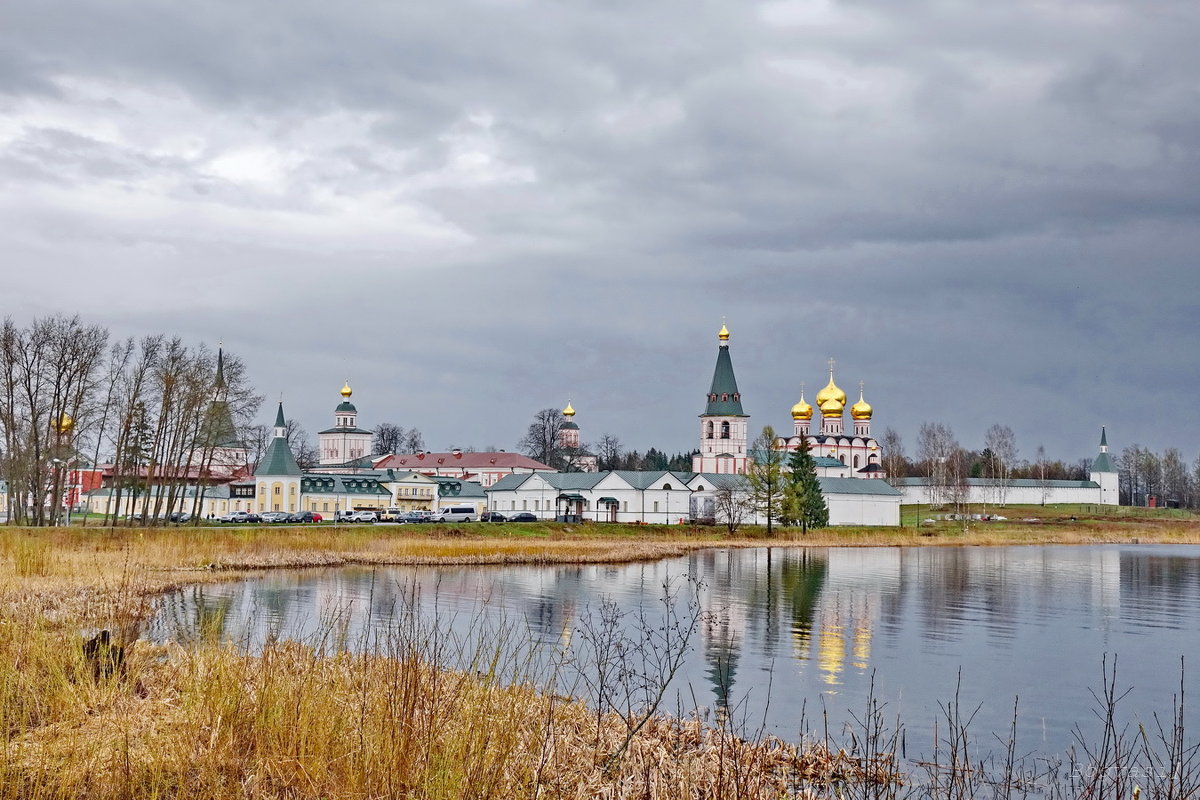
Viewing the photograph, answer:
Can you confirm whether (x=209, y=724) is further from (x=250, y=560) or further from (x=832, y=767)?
(x=250, y=560)

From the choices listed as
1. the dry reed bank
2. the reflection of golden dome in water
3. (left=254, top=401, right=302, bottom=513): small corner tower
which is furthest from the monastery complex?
the dry reed bank

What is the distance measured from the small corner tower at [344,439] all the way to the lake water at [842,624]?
121499 millimetres

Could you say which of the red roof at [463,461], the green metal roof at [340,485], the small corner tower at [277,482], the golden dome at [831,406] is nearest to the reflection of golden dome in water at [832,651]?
the small corner tower at [277,482]

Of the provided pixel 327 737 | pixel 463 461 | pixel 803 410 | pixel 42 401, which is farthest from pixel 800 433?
pixel 327 737

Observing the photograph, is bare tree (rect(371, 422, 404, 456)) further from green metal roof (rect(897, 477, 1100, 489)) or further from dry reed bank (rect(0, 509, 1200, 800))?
dry reed bank (rect(0, 509, 1200, 800))

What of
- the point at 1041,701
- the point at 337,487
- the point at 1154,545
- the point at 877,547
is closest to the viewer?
the point at 1041,701

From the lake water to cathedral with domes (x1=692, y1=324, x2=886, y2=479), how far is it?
68005 mm

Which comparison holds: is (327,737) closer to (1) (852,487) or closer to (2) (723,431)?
(1) (852,487)

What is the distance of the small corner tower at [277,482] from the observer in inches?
3848

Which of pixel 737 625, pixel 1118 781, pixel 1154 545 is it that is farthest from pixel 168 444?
pixel 1154 545

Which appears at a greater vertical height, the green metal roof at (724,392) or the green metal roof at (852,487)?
the green metal roof at (724,392)

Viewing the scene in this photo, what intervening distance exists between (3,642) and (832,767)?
734 cm

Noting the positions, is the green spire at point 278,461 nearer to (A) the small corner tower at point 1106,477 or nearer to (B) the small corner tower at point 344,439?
(B) the small corner tower at point 344,439

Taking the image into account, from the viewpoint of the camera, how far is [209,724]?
25.9ft
